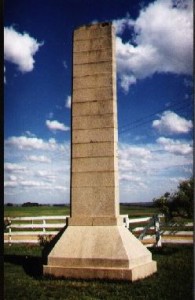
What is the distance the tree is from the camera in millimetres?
9281

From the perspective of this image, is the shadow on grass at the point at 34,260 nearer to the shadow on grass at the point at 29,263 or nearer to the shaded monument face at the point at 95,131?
the shadow on grass at the point at 29,263

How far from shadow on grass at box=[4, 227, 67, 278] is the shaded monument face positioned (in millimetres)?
520

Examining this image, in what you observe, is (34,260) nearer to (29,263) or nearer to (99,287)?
(29,263)

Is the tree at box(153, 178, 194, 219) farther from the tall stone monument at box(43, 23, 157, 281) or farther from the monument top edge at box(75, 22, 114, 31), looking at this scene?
the monument top edge at box(75, 22, 114, 31)

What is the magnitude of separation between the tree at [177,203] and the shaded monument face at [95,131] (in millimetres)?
2618

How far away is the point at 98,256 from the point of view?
6.40 meters

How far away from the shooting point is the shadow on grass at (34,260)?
699 cm

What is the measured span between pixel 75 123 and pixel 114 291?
2.93 m

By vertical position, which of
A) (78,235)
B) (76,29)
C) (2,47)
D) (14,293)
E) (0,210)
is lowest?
(14,293)

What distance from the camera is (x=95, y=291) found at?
569cm

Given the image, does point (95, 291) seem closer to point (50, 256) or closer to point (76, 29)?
point (50, 256)

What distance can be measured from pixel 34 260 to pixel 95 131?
3.41 meters

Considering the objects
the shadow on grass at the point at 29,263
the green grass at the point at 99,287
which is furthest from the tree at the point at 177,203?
the shadow on grass at the point at 29,263

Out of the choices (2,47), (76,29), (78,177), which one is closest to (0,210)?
(2,47)
